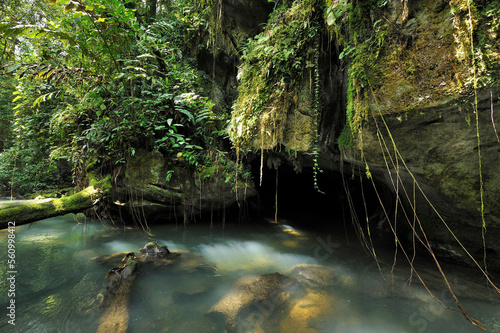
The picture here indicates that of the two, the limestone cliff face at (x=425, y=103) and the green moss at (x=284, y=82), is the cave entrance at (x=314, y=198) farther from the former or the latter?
the green moss at (x=284, y=82)

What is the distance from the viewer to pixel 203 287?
3.45 metres

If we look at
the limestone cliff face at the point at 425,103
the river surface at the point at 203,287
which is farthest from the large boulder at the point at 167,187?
the limestone cliff face at the point at 425,103

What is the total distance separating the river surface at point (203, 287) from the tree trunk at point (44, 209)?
3.19 feet

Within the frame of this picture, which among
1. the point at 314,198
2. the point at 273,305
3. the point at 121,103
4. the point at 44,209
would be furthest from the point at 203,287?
the point at 314,198

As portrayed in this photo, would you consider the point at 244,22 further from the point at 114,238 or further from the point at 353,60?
the point at 114,238

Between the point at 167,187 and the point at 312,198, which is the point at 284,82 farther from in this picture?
the point at 312,198

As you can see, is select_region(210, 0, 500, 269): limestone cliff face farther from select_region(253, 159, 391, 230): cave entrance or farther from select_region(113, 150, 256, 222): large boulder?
select_region(253, 159, 391, 230): cave entrance

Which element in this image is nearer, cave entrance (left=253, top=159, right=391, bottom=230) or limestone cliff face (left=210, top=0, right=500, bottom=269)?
limestone cliff face (left=210, top=0, right=500, bottom=269)

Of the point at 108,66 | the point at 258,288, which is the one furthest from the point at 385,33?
the point at 108,66

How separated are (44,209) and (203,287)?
2.67 metres

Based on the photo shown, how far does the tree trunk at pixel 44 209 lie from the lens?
2.64 m

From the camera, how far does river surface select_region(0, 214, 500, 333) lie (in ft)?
Result: 8.76

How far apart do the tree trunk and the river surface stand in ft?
3.19

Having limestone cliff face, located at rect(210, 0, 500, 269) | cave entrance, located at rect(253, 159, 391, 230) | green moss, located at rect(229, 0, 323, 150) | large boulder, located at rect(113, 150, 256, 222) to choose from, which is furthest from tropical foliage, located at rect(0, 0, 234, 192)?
cave entrance, located at rect(253, 159, 391, 230)
